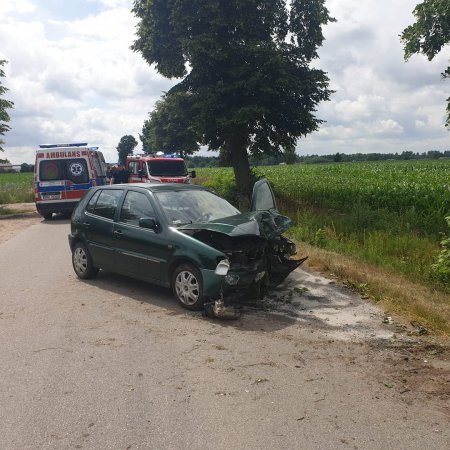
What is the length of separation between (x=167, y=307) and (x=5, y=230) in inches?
435

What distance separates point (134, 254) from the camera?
6.98 metres

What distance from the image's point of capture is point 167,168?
19531 mm

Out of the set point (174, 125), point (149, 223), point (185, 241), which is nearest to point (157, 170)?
point (174, 125)

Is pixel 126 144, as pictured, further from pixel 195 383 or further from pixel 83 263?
pixel 195 383

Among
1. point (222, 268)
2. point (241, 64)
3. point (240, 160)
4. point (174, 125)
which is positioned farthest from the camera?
point (174, 125)

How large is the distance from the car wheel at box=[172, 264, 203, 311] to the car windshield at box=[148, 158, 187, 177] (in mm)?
13137

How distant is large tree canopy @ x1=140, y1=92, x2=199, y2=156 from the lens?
18.1m

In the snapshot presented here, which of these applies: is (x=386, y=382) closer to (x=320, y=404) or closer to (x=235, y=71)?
(x=320, y=404)

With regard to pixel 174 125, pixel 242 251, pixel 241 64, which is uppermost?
pixel 241 64

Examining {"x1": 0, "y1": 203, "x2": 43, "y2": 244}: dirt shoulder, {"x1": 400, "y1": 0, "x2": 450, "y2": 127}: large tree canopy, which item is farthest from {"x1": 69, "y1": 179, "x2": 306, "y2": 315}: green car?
{"x1": 400, "y1": 0, "x2": 450, "y2": 127}: large tree canopy

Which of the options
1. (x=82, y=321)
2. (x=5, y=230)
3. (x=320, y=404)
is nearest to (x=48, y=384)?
(x=82, y=321)

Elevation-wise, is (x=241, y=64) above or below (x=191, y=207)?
above

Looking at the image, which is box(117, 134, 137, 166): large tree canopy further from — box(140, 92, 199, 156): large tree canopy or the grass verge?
the grass verge

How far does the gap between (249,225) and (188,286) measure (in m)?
1.10
